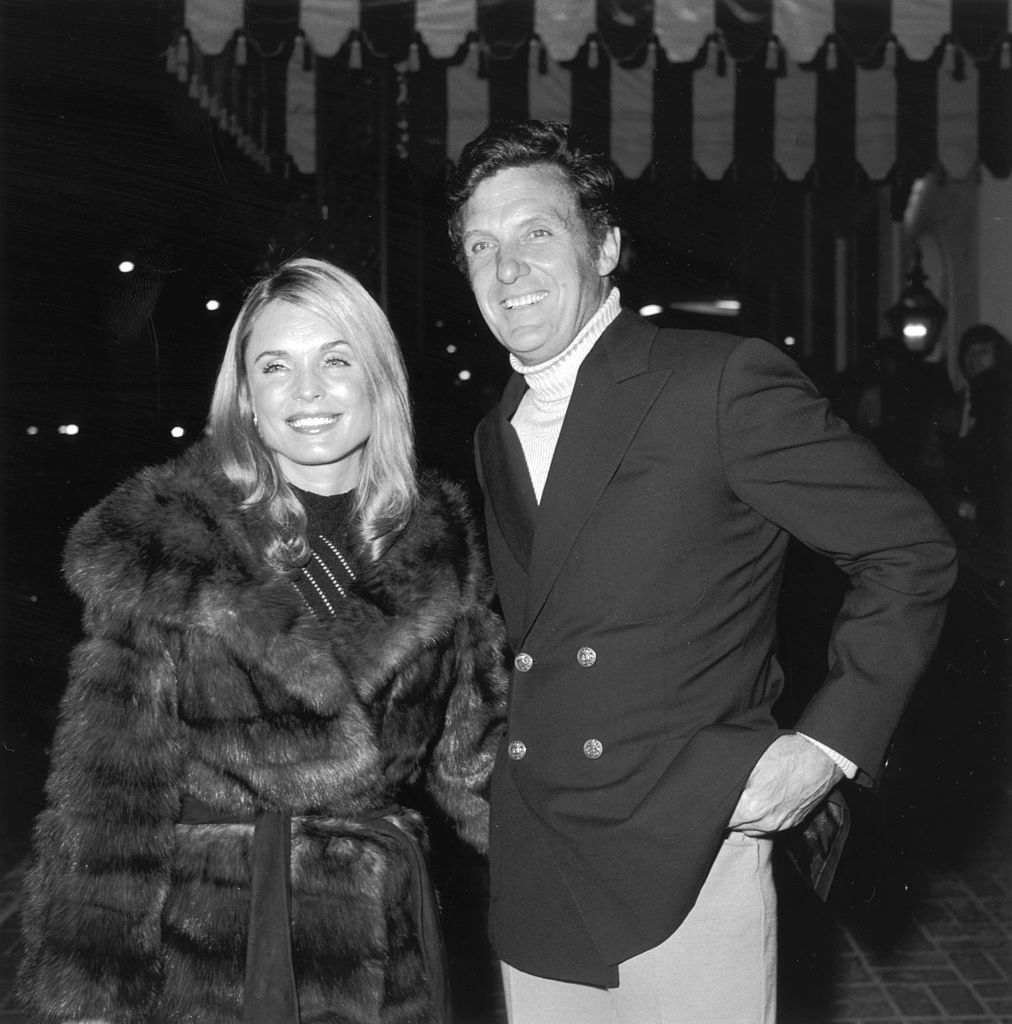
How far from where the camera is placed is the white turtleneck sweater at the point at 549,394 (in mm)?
2465

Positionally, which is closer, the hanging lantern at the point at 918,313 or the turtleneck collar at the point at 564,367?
the turtleneck collar at the point at 564,367

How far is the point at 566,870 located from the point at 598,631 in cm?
47

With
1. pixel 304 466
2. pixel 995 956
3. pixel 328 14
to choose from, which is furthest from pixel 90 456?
pixel 995 956

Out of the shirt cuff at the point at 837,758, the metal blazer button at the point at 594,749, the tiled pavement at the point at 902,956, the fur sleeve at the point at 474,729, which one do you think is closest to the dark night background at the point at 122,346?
the tiled pavement at the point at 902,956

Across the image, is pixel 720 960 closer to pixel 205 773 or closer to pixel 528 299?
pixel 205 773

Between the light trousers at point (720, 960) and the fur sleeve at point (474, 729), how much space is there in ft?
2.10

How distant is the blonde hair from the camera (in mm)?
2549

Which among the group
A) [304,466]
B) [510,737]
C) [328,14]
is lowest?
[510,737]

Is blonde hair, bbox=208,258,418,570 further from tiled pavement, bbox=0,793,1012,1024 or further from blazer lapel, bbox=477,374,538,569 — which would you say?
tiled pavement, bbox=0,793,1012,1024

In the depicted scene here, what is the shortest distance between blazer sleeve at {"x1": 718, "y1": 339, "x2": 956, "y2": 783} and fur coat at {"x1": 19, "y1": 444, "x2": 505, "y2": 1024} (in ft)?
2.81

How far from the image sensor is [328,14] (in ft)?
15.5

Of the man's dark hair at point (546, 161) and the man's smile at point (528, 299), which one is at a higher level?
the man's dark hair at point (546, 161)

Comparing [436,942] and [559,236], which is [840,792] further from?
[559,236]

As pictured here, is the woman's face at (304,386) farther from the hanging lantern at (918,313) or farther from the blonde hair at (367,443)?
the hanging lantern at (918,313)
